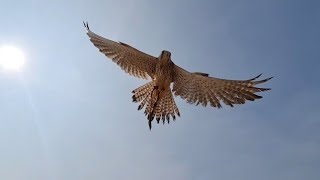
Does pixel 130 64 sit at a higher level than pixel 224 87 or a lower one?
higher

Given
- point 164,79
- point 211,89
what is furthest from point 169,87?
point 211,89

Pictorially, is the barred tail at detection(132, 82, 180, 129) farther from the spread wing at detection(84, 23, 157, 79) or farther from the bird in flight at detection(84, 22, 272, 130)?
the spread wing at detection(84, 23, 157, 79)

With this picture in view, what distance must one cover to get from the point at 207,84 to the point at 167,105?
149 cm

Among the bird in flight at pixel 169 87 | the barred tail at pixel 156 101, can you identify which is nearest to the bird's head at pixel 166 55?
the bird in flight at pixel 169 87

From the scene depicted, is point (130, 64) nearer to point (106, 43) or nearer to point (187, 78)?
point (106, 43)

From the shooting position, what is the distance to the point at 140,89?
16.2 meters

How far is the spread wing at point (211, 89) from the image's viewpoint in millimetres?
15086

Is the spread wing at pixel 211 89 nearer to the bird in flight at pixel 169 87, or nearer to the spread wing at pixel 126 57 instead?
the bird in flight at pixel 169 87

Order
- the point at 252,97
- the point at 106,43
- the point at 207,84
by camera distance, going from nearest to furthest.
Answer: the point at 252,97 < the point at 207,84 < the point at 106,43

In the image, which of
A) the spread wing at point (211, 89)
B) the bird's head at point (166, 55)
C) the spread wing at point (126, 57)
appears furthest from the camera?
the spread wing at point (126, 57)

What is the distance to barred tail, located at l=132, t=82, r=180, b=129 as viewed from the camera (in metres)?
15.6

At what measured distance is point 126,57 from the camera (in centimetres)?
1744

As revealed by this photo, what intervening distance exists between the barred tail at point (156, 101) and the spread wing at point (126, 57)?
0.95 m

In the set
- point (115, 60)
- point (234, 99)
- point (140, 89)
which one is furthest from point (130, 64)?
point (234, 99)
